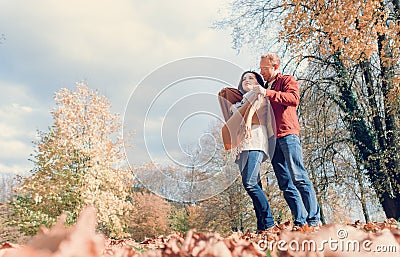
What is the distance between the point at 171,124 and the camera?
11.4 ft

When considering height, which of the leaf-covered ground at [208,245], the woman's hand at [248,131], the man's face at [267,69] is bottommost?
the leaf-covered ground at [208,245]

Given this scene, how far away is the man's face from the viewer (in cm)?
424

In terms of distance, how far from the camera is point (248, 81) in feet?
12.8

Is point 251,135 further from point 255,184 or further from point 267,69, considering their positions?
point 267,69

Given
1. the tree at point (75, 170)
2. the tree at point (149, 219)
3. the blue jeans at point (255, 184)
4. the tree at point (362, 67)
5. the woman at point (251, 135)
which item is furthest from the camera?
the tree at point (149, 219)

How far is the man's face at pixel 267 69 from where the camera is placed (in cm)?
424

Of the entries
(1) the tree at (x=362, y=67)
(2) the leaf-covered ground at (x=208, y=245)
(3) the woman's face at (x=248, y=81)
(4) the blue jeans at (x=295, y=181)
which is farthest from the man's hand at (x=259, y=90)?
(1) the tree at (x=362, y=67)

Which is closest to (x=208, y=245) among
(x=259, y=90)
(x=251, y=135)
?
(x=259, y=90)

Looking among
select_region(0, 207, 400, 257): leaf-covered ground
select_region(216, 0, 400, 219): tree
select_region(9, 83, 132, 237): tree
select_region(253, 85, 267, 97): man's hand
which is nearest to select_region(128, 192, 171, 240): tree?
select_region(9, 83, 132, 237): tree

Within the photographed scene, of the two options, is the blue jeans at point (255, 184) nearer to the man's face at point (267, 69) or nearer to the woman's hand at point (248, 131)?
the woman's hand at point (248, 131)

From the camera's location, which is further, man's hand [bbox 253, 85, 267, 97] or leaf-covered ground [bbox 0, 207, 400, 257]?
man's hand [bbox 253, 85, 267, 97]

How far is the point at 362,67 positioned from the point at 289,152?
27.4 feet

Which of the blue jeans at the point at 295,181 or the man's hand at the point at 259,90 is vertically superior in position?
the man's hand at the point at 259,90

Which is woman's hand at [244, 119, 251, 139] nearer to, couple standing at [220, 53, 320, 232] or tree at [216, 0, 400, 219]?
couple standing at [220, 53, 320, 232]
